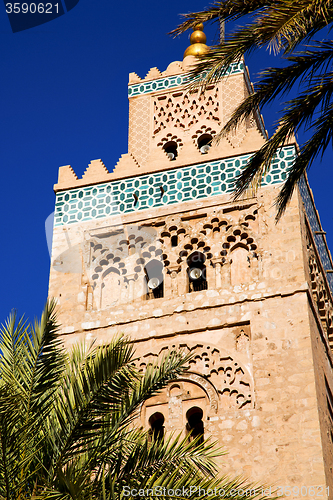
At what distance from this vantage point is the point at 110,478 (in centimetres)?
646

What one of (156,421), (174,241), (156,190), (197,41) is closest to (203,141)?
(156,190)

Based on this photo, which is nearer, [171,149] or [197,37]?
[171,149]

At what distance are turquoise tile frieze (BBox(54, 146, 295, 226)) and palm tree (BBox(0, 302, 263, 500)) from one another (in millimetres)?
5333

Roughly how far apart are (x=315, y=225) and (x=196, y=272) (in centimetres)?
253

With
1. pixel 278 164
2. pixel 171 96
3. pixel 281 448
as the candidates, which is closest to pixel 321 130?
pixel 281 448

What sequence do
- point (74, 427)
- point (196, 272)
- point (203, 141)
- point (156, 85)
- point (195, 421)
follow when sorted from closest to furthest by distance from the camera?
point (74, 427) < point (195, 421) < point (196, 272) < point (203, 141) < point (156, 85)

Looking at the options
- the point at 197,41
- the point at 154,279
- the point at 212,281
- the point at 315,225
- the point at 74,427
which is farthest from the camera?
the point at 197,41

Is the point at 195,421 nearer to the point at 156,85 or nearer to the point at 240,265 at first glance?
the point at 240,265

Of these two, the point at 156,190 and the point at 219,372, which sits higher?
the point at 156,190

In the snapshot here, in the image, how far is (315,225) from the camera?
1360cm

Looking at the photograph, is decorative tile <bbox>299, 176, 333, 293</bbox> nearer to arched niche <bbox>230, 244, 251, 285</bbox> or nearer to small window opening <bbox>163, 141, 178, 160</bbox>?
arched niche <bbox>230, 244, 251, 285</bbox>

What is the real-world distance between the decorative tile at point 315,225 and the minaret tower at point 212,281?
0.12 feet

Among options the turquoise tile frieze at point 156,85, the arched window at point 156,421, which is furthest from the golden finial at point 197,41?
the arched window at point 156,421

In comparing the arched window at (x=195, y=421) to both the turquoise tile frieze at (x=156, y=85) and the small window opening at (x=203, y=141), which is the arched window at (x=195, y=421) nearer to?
the small window opening at (x=203, y=141)
